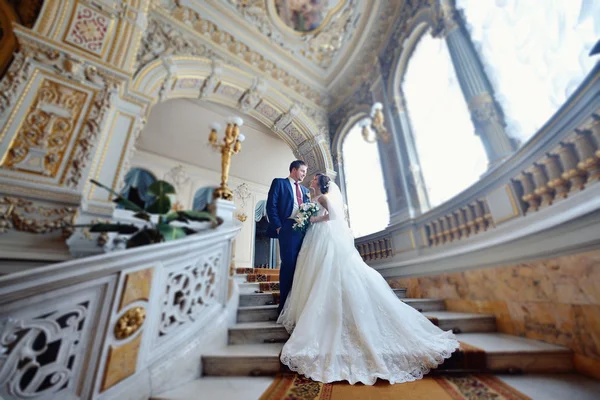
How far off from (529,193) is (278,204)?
2.17 meters

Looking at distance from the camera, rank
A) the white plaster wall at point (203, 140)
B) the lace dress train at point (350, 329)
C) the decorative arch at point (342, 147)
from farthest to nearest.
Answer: the white plaster wall at point (203, 140)
the decorative arch at point (342, 147)
the lace dress train at point (350, 329)

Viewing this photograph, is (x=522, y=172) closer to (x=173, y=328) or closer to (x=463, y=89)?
(x=463, y=89)

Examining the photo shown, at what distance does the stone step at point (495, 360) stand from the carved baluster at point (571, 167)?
3.42 feet

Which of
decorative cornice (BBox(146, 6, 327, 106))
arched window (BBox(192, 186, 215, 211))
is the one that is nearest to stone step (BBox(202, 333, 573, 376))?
decorative cornice (BBox(146, 6, 327, 106))

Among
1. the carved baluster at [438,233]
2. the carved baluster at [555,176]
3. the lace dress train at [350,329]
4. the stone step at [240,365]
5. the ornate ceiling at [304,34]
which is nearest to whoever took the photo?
the lace dress train at [350,329]

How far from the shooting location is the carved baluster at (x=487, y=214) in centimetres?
227

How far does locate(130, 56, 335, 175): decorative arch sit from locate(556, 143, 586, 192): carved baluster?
13.8ft

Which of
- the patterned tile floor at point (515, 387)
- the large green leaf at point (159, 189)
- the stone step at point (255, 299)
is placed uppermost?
the large green leaf at point (159, 189)

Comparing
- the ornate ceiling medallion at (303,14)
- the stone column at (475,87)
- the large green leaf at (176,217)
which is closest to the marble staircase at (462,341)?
the large green leaf at (176,217)

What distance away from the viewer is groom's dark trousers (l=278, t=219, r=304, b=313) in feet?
7.12

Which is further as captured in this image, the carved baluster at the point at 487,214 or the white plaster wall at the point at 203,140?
the white plaster wall at the point at 203,140

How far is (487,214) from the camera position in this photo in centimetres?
231

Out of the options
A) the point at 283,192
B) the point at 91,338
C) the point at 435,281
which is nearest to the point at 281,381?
the point at 91,338

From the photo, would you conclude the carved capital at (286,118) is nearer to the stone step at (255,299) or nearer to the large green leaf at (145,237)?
the stone step at (255,299)
